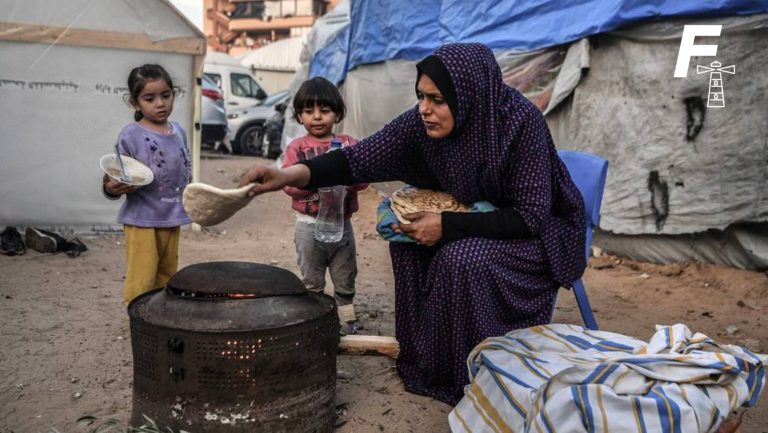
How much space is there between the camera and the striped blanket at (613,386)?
1.87 metres

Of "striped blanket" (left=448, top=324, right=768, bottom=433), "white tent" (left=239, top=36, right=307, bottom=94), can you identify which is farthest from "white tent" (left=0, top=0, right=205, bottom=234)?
"white tent" (left=239, top=36, right=307, bottom=94)

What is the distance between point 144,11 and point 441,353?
464 centimetres

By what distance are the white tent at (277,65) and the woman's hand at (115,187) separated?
21.0 metres

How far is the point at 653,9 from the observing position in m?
5.00

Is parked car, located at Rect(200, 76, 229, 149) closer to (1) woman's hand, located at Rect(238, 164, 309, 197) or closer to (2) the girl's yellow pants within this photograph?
(2) the girl's yellow pants

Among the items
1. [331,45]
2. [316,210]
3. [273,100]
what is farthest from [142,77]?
[273,100]

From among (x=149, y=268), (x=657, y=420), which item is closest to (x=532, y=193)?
(x=657, y=420)

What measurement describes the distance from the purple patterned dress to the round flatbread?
821 millimetres

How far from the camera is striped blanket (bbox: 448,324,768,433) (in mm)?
1874

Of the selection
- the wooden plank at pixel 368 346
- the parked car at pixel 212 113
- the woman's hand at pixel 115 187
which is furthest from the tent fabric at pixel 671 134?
the parked car at pixel 212 113

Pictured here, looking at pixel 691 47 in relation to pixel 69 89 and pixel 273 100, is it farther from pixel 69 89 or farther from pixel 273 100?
pixel 273 100

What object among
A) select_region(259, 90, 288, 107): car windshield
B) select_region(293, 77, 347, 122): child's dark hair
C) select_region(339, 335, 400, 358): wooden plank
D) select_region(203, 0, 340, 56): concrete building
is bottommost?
select_region(339, 335, 400, 358): wooden plank

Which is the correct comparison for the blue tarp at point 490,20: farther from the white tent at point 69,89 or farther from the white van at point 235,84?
the white van at point 235,84

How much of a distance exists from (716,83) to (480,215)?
3180 mm
